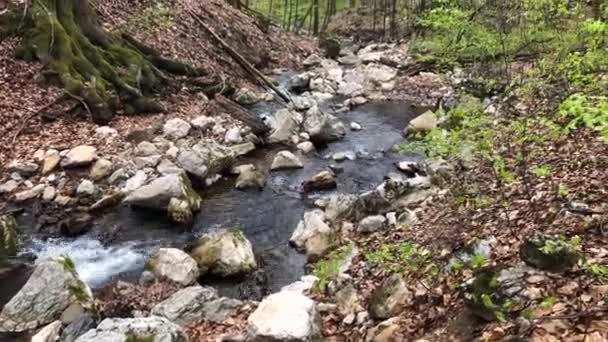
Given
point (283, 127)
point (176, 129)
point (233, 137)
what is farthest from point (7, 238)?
point (283, 127)

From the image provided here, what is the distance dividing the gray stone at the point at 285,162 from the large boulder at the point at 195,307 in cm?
489

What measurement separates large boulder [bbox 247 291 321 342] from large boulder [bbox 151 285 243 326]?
0.75 metres

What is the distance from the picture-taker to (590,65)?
14.9 feet

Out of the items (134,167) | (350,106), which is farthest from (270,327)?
(350,106)

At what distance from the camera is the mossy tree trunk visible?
10.5m

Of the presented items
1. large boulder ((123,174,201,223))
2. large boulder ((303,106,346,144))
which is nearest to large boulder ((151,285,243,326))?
large boulder ((123,174,201,223))

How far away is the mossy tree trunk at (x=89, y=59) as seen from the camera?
10.5m

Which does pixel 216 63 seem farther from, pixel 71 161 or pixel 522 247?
pixel 522 247

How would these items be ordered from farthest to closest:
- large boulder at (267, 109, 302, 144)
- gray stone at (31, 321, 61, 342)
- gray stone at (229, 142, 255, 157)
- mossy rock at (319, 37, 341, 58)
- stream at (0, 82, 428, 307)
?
mossy rock at (319, 37, 341, 58), large boulder at (267, 109, 302, 144), gray stone at (229, 142, 255, 157), stream at (0, 82, 428, 307), gray stone at (31, 321, 61, 342)

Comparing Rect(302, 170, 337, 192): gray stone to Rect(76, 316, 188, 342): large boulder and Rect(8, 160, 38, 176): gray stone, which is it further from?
Rect(76, 316, 188, 342): large boulder

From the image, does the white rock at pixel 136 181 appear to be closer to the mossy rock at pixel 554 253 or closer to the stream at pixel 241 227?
the stream at pixel 241 227

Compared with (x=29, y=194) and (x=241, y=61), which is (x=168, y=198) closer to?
(x=29, y=194)

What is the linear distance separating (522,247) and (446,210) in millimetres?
2136

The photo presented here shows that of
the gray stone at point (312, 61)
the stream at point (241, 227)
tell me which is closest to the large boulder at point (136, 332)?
the stream at point (241, 227)
